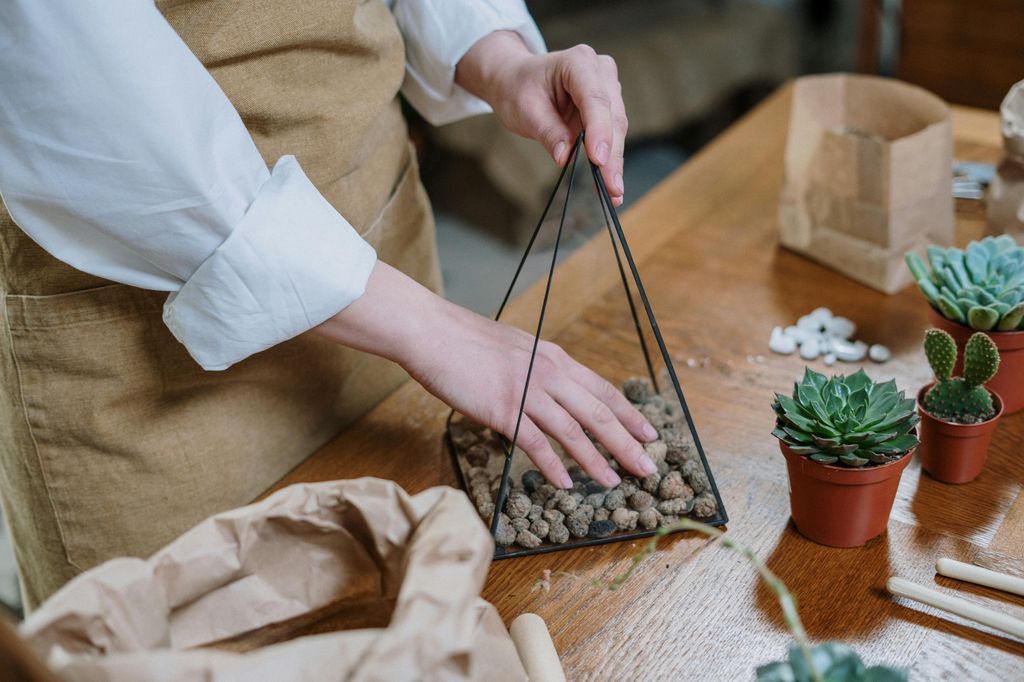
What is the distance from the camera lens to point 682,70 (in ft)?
10.2

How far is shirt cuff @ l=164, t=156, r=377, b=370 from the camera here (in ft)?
2.41

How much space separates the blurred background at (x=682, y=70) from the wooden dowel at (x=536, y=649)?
5.90 ft

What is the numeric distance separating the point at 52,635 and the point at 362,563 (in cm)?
19

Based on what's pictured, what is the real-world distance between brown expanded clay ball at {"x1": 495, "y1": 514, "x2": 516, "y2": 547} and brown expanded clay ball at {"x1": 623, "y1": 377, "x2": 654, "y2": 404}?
22cm

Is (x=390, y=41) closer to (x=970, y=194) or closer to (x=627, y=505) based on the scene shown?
(x=627, y=505)

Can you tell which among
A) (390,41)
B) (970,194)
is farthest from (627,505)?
(970,194)

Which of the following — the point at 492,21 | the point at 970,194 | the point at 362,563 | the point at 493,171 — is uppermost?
the point at 492,21

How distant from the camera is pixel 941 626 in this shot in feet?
2.33

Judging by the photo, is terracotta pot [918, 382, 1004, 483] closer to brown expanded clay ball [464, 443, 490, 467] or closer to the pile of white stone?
the pile of white stone

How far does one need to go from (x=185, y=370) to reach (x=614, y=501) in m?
0.41

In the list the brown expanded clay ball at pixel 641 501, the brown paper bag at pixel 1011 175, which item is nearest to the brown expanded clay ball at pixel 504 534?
the brown expanded clay ball at pixel 641 501

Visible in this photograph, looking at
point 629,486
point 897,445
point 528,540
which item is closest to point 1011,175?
point 897,445

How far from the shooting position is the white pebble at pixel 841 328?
106 centimetres

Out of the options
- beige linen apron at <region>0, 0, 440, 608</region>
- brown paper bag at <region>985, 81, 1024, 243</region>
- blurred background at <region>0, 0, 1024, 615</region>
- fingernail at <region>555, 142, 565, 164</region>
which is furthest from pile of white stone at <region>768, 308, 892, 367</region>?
blurred background at <region>0, 0, 1024, 615</region>
